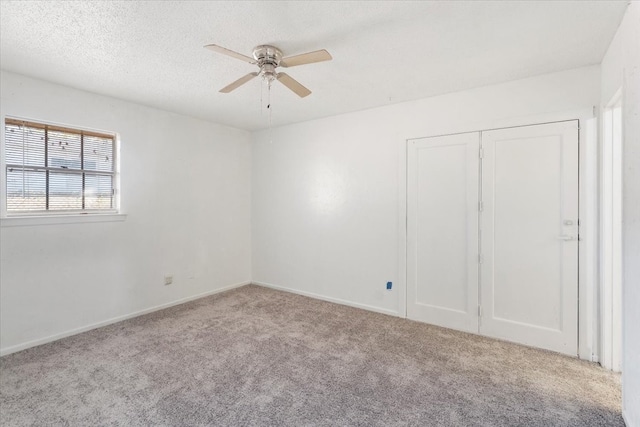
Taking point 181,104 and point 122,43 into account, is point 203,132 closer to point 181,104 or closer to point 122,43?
point 181,104

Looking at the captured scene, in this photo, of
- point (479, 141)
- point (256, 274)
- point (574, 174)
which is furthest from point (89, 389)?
point (574, 174)

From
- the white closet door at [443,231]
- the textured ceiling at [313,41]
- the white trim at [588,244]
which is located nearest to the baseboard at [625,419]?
the white trim at [588,244]

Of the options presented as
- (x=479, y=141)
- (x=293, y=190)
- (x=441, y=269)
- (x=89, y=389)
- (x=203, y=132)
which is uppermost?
(x=203, y=132)

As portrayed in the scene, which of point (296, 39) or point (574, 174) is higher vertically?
point (296, 39)

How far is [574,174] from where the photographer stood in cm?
255

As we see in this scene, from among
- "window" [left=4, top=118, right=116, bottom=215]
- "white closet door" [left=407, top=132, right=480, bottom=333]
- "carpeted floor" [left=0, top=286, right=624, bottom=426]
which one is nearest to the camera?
"carpeted floor" [left=0, top=286, right=624, bottom=426]

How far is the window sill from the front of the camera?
2650mm

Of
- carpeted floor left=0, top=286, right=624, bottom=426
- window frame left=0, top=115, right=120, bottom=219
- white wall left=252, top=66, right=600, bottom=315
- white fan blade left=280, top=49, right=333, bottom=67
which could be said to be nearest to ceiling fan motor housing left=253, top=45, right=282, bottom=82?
white fan blade left=280, top=49, right=333, bottom=67

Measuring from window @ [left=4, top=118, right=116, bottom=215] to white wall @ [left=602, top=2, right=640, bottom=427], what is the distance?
4.46 metres

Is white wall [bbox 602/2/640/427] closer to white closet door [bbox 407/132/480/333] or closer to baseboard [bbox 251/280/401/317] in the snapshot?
white closet door [bbox 407/132/480/333]

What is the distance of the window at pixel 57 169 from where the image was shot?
2723 mm

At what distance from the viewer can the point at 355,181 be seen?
3.81m

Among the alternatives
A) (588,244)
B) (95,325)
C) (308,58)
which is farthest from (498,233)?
(95,325)

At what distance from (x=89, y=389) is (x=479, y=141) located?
3.90m
